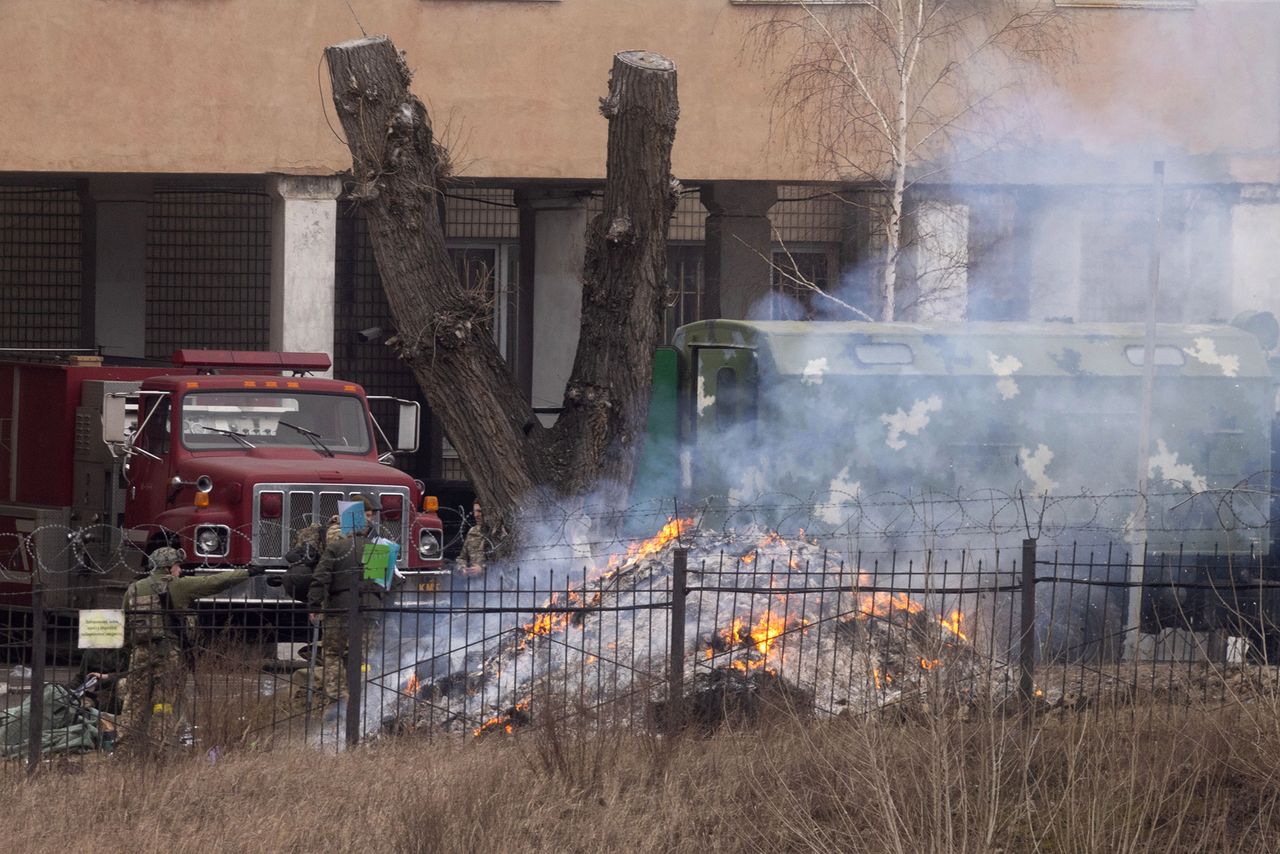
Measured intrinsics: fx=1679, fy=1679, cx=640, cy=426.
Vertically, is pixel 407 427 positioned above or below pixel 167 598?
above

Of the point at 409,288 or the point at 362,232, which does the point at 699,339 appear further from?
the point at 362,232

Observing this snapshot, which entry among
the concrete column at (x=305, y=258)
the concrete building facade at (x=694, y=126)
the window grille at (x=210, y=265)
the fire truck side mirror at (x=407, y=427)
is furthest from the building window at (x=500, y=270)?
the fire truck side mirror at (x=407, y=427)

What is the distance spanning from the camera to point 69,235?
2058cm

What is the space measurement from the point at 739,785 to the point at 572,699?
1.48 meters

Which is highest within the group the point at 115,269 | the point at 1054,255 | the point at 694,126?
the point at 694,126

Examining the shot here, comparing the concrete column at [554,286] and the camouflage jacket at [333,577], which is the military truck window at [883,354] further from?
the concrete column at [554,286]

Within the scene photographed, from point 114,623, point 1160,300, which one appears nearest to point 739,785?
point 114,623

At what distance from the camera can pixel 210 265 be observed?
68.3ft

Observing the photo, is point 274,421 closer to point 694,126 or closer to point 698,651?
point 698,651

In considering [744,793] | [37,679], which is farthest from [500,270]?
[744,793]

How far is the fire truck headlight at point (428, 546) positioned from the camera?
12477 mm

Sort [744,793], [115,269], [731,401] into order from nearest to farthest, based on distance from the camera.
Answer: [744,793] < [731,401] < [115,269]

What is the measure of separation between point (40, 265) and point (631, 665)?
14027 mm

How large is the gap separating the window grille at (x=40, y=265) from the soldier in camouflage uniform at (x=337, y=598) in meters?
11.0
